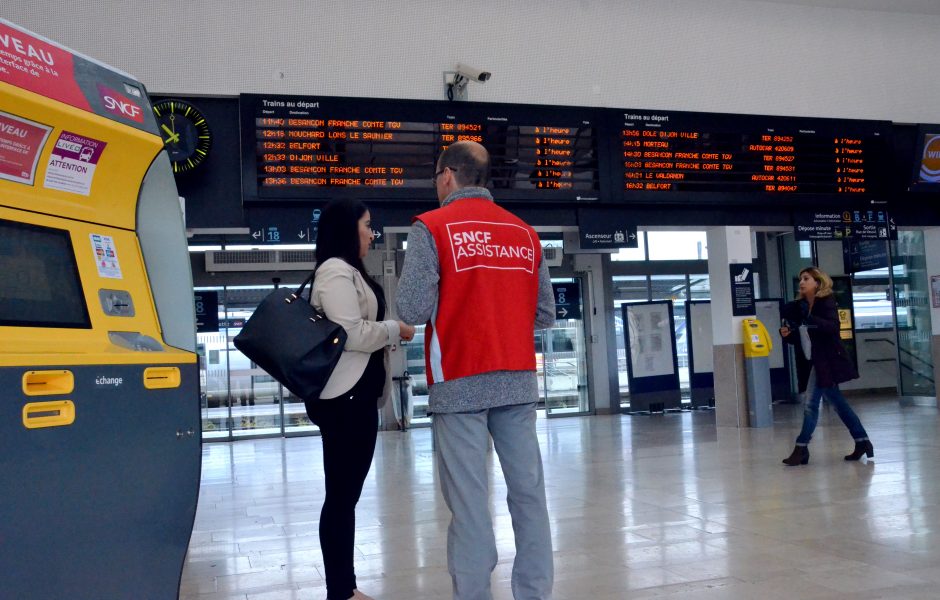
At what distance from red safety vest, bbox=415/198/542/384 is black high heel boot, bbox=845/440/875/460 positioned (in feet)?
15.5

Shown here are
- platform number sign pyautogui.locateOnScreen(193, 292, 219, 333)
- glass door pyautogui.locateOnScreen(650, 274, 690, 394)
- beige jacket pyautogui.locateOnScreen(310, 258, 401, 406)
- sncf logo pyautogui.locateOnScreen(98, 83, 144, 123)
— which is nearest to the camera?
sncf logo pyautogui.locateOnScreen(98, 83, 144, 123)

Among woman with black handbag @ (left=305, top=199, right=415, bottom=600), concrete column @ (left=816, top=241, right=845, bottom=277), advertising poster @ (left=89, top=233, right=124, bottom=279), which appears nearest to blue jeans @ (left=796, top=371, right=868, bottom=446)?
woman with black handbag @ (left=305, top=199, right=415, bottom=600)

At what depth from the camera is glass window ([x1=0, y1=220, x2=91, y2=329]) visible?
2.05 metres

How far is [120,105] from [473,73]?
17.2 feet

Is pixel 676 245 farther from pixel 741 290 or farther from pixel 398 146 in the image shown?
pixel 398 146

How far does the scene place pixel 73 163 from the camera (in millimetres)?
2244

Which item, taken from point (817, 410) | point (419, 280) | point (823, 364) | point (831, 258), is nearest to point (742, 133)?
point (823, 364)

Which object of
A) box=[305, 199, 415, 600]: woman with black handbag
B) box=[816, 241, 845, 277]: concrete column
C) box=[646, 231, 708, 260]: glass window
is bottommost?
box=[305, 199, 415, 600]: woman with black handbag

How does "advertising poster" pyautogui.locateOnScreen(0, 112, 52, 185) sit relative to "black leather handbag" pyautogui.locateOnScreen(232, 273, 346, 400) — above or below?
above

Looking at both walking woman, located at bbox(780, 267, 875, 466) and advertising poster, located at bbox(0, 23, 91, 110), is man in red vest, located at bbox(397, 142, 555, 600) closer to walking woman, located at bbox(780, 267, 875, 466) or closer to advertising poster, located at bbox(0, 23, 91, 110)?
advertising poster, located at bbox(0, 23, 91, 110)

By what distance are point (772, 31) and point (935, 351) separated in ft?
16.7

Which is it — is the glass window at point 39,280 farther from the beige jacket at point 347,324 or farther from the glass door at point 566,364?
the glass door at point 566,364

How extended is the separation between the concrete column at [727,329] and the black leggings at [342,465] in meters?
7.76

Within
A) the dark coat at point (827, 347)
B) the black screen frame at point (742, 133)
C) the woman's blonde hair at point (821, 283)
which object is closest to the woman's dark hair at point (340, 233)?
the woman's blonde hair at point (821, 283)
